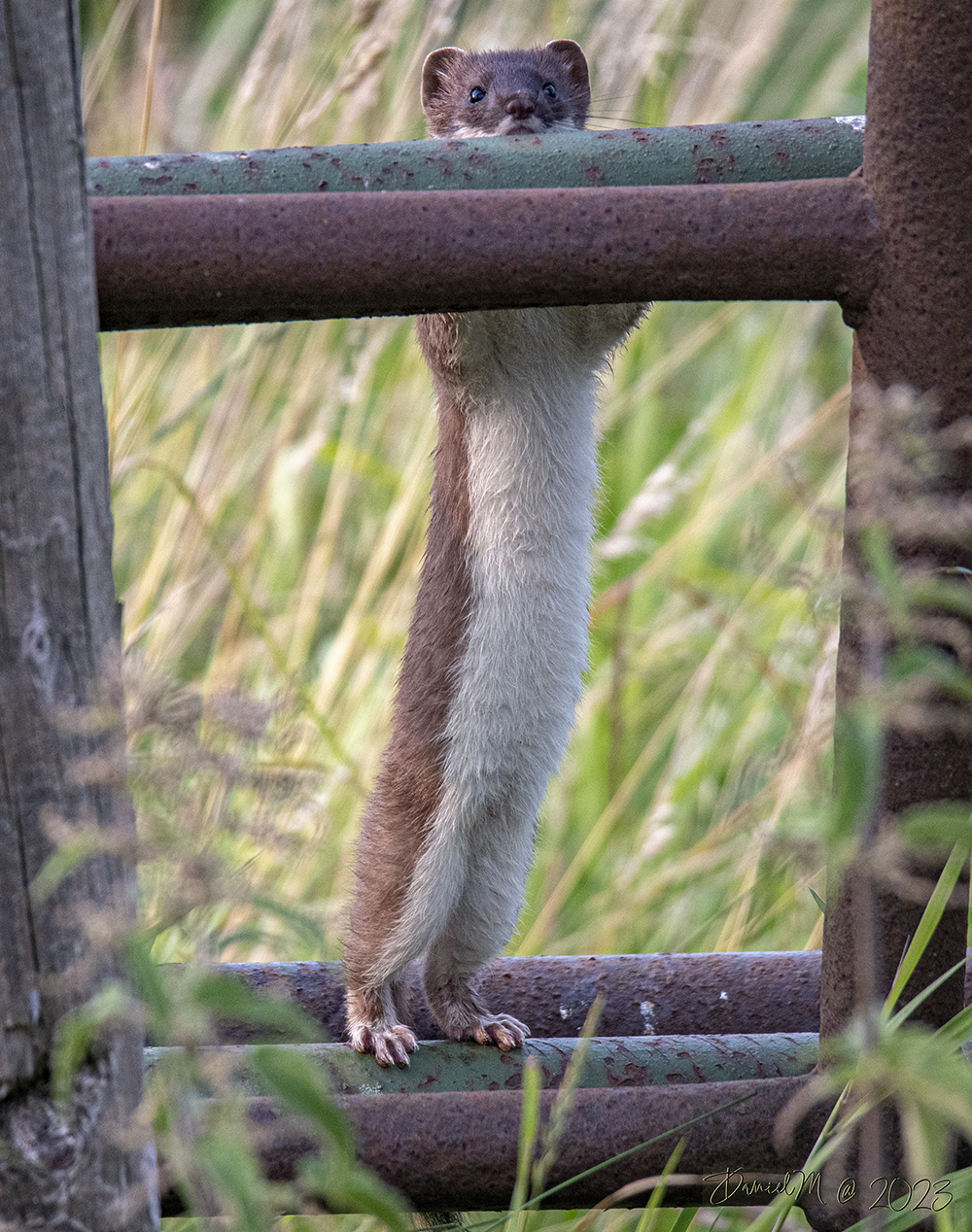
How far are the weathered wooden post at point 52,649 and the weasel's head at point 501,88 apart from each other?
130cm

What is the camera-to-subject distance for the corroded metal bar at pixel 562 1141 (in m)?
1.38

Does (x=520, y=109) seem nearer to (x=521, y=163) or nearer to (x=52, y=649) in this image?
(x=521, y=163)

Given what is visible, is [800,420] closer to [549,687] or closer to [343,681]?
[343,681]

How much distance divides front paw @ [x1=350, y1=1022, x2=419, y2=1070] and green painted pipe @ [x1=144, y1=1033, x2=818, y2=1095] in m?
0.02

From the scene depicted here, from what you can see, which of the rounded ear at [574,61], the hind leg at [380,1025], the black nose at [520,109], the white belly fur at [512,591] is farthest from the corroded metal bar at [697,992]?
the rounded ear at [574,61]

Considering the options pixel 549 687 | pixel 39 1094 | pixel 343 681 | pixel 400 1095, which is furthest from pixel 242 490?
pixel 39 1094

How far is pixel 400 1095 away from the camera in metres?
1.42

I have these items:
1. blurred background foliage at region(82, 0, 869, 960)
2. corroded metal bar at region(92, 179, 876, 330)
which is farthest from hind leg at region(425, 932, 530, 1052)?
corroded metal bar at region(92, 179, 876, 330)

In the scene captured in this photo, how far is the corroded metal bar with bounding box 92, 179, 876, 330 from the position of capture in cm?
121

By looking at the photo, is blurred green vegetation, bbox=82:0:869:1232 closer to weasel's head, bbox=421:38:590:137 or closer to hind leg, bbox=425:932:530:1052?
weasel's head, bbox=421:38:590:137

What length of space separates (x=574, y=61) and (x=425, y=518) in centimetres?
121

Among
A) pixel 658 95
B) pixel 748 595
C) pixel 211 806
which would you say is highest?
pixel 658 95

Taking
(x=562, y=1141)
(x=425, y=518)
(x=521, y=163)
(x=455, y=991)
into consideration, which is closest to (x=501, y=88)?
(x=521, y=163)

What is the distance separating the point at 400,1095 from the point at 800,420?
9.96 feet
